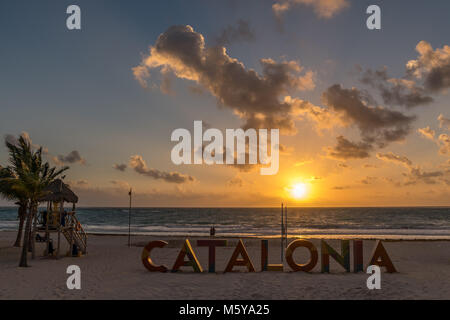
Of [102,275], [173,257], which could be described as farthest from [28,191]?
[173,257]

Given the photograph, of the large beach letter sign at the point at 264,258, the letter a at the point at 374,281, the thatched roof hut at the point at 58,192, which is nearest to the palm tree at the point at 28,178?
the thatched roof hut at the point at 58,192

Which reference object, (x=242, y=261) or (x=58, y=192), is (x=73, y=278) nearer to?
(x=242, y=261)

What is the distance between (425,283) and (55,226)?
2408cm

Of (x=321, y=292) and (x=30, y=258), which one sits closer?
(x=321, y=292)

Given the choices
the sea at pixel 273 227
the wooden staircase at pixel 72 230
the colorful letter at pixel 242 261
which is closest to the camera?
the colorful letter at pixel 242 261

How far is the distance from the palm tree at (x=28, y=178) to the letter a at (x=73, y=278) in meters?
3.10

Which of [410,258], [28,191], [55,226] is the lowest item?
[410,258]

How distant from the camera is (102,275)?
58.0ft

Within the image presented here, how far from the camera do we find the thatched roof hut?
2475 cm

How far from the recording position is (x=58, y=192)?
24.9 m

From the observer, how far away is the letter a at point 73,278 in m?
15.0

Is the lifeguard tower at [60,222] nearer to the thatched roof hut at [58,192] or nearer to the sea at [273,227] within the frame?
the thatched roof hut at [58,192]
